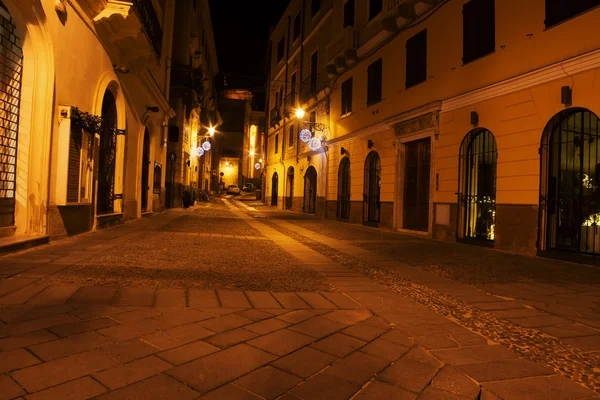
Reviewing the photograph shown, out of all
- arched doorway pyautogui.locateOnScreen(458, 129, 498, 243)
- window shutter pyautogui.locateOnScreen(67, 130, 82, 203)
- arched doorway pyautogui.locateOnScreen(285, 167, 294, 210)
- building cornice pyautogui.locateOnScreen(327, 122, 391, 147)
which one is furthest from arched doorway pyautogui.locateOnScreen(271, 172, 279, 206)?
window shutter pyautogui.locateOnScreen(67, 130, 82, 203)

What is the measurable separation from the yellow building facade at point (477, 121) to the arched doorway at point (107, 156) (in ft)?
28.3

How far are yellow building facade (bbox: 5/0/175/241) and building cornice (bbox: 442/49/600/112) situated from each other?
8338mm

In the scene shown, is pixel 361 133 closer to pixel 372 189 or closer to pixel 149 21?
pixel 372 189

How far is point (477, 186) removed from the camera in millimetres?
10297

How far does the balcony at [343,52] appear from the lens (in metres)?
16.0

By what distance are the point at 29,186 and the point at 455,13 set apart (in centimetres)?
1085

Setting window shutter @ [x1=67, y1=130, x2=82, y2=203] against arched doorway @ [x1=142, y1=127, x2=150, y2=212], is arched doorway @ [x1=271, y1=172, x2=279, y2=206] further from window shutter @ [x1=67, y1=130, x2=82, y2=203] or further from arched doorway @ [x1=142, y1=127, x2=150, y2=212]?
window shutter @ [x1=67, y1=130, x2=82, y2=203]

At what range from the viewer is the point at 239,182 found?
70.6m

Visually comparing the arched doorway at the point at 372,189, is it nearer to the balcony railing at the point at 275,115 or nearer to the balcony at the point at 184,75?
the balcony at the point at 184,75

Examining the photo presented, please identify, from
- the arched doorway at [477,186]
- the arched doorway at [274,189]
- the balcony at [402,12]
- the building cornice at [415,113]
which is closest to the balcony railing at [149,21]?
the balcony at [402,12]

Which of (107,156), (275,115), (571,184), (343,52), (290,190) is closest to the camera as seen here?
(571,184)

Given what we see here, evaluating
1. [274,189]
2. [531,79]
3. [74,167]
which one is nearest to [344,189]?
[531,79]

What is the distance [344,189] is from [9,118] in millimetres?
13213

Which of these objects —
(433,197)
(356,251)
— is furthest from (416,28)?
(356,251)
